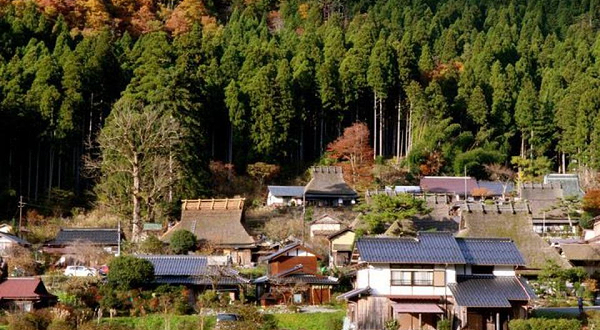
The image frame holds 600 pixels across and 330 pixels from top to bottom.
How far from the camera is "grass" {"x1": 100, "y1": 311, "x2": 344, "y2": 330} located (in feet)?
68.0

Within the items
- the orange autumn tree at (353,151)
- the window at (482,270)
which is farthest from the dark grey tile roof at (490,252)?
the orange autumn tree at (353,151)

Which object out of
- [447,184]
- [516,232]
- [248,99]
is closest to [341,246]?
[516,232]

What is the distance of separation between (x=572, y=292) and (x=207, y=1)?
136 feet

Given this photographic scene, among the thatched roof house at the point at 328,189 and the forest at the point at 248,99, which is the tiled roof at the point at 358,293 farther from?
the thatched roof house at the point at 328,189

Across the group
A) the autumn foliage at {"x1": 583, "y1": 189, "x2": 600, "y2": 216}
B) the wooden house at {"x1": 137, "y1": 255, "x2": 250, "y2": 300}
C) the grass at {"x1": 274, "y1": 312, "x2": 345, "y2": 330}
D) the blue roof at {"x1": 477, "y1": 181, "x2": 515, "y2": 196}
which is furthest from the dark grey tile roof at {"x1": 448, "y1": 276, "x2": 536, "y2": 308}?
the blue roof at {"x1": 477, "y1": 181, "x2": 515, "y2": 196}

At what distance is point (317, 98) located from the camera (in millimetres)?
42062

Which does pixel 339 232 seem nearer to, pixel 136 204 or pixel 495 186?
pixel 136 204

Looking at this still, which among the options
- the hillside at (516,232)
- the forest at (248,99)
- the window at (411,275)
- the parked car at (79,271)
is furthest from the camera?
the forest at (248,99)

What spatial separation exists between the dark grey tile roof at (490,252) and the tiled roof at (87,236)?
40.9ft

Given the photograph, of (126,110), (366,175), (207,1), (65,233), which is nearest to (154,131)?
(126,110)

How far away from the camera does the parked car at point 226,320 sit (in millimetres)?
19453

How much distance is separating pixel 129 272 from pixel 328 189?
47.8 feet

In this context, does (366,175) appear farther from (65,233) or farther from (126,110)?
(65,233)

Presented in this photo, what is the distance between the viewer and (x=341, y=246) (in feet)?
94.6
